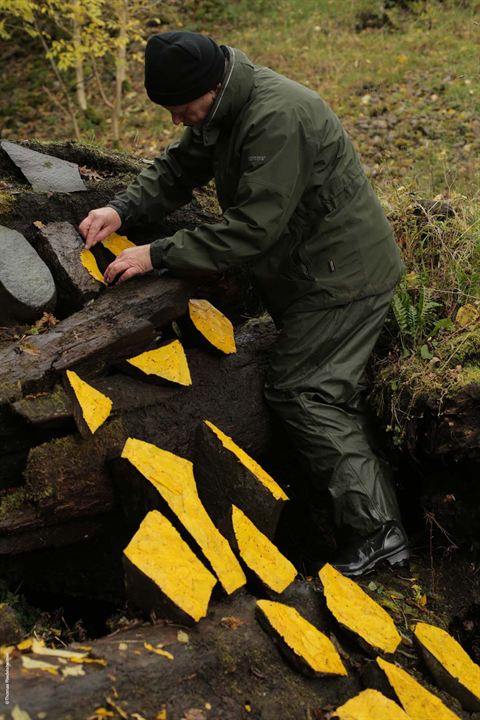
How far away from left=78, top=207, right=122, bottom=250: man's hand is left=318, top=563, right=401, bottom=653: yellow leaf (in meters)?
2.17

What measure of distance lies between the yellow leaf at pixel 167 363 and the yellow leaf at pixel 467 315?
5.54 ft

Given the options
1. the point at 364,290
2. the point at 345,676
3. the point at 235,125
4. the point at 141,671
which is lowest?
the point at 345,676

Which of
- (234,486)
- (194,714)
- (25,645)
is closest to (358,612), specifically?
(234,486)

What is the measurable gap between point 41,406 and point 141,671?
1.31 meters

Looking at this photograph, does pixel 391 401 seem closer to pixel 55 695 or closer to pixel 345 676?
pixel 345 676

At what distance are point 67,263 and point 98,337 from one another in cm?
59

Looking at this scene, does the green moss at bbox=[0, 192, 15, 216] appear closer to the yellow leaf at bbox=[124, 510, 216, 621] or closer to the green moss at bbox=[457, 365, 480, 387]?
the yellow leaf at bbox=[124, 510, 216, 621]

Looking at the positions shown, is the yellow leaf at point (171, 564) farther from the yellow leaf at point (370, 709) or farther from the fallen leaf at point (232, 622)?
the yellow leaf at point (370, 709)

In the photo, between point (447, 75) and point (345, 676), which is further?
point (447, 75)

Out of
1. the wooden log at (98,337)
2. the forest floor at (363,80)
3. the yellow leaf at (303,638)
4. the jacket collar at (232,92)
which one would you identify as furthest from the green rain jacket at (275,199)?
the forest floor at (363,80)

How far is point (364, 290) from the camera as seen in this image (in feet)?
13.1

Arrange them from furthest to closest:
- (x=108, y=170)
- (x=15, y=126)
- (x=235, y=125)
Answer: (x=15, y=126) < (x=108, y=170) < (x=235, y=125)

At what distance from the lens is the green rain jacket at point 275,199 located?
348 cm

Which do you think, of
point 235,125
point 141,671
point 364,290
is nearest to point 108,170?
point 235,125
